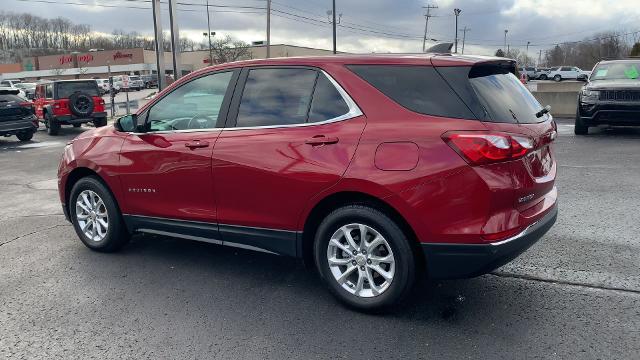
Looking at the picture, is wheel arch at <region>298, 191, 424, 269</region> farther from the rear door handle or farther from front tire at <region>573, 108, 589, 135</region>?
front tire at <region>573, 108, 589, 135</region>

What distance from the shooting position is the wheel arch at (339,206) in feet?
11.4

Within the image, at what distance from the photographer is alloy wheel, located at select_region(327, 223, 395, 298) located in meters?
Result: 3.55

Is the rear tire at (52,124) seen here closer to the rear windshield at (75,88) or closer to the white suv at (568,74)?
the rear windshield at (75,88)

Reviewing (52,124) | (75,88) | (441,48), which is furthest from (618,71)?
(52,124)

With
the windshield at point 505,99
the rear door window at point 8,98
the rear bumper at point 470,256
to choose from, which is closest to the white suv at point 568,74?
the rear door window at point 8,98

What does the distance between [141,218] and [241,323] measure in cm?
174

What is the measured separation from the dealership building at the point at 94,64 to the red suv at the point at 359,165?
256 feet

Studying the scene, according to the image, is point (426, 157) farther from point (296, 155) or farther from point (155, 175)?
point (155, 175)


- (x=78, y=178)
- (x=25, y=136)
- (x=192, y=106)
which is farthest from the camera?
(x=25, y=136)

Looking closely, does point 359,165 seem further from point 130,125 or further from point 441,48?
point 130,125

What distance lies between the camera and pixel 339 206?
3691mm

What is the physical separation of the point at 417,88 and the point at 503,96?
60 cm

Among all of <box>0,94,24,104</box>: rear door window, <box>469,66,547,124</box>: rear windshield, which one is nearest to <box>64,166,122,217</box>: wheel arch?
<box>469,66,547,124</box>: rear windshield

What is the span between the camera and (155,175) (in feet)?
15.0
